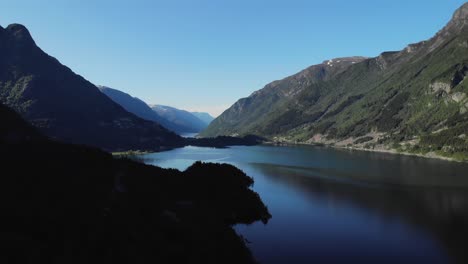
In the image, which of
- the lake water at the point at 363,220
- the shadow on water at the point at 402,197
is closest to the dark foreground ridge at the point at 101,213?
the lake water at the point at 363,220

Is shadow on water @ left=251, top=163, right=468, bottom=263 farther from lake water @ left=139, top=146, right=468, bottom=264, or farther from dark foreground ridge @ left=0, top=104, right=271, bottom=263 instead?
dark foreground ridge @ left=0, top=104, right=271, bottom=263

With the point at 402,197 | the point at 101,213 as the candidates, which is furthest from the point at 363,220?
the point at 101,213

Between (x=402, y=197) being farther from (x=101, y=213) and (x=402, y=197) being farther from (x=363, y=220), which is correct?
(x=101, y=213)

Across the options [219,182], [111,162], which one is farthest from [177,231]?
[219,182]

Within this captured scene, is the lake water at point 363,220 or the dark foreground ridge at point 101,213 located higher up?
the dark foreground ridge at point 101,213

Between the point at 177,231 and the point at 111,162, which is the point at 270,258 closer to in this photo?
the point at 177,231

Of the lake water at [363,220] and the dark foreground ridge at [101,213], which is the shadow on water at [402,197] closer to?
the lake water at [363,220]
